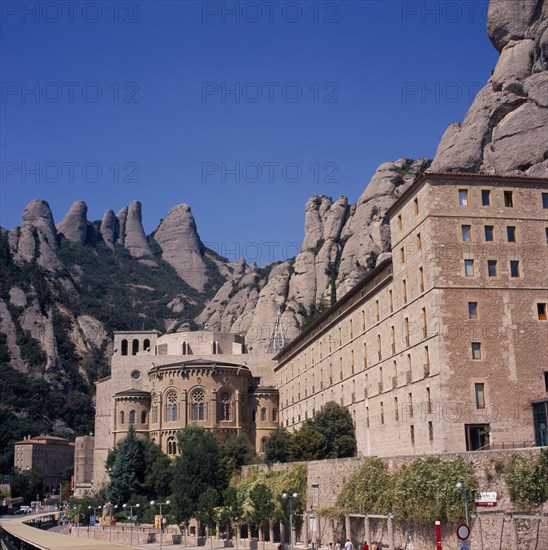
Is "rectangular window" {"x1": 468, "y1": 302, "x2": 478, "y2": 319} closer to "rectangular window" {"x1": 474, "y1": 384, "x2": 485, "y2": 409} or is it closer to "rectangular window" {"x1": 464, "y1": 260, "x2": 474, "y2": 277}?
"rectangular window" {"x1": 464, "y1": 260, "x2": 474, "y2": 277}

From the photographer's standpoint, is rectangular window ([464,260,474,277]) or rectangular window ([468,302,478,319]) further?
rectangular window ([464,260,474,277])

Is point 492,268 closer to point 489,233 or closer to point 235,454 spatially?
point 489,233

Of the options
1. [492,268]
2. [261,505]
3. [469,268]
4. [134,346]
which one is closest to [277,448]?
[261,505]

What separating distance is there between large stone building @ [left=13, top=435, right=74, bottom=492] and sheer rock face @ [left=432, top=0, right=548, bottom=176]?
109645 millimetres

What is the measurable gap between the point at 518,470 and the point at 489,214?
59.5 ft

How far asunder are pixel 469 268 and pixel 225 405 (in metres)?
49.1

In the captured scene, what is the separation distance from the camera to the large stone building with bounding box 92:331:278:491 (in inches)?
3442

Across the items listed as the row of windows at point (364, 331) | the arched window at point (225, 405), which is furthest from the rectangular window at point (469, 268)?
the arched window at point (225, 405)

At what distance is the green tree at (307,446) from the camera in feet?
206

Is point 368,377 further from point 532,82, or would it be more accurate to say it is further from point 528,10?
point 528,10

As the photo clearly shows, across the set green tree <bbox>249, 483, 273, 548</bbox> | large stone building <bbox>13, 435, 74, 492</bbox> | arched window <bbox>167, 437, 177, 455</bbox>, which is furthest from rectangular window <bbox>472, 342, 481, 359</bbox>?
large stone building <bbox>13, 435, 74, 492</bbox>

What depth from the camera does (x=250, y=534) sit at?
5559 cm

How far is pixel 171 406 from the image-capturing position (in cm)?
8794

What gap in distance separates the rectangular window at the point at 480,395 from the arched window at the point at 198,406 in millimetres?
48065
